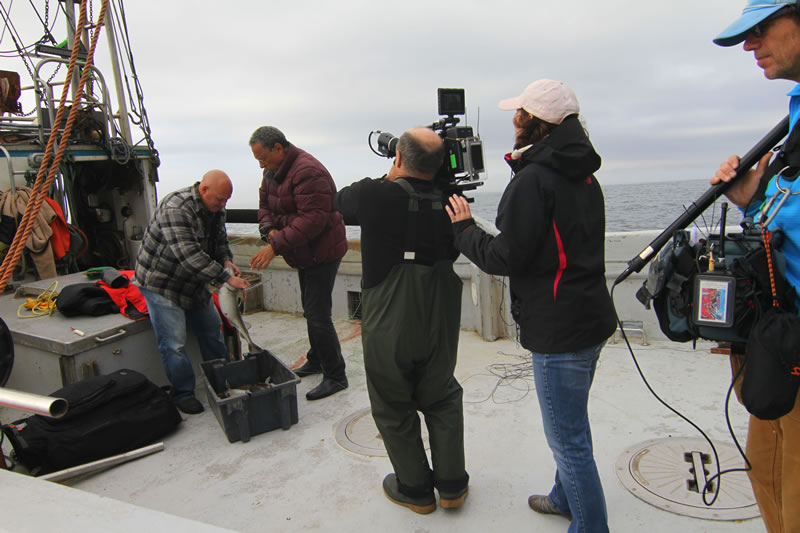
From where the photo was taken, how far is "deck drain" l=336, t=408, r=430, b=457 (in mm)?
3118

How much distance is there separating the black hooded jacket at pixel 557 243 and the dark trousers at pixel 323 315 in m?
2.08

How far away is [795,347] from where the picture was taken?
1.42 m

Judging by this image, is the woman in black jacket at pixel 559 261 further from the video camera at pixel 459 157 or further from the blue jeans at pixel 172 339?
the blue jeans at pixel 172 339

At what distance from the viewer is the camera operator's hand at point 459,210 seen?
86.2 inches

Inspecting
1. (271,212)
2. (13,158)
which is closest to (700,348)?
(271,212)

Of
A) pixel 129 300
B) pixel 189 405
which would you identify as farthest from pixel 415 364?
pixel 129 300

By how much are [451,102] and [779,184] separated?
1.45 m

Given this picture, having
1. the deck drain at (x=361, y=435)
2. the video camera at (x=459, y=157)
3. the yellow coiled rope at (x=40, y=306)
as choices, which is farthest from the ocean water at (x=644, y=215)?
the yellow coiled rope at (x=40, y=306)

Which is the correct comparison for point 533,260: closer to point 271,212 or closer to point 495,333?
point 271,212

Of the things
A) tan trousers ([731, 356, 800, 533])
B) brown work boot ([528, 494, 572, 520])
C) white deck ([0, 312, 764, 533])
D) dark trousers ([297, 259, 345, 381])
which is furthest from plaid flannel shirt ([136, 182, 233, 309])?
tan trousers ([731, 356, 800, 533])

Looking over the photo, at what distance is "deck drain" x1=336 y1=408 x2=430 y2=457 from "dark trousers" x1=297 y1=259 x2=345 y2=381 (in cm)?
47

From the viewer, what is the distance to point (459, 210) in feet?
7.21

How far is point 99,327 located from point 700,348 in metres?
4.38

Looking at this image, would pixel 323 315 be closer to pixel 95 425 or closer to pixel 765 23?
pixel 95 425
